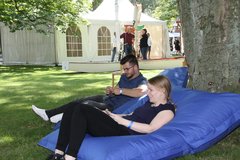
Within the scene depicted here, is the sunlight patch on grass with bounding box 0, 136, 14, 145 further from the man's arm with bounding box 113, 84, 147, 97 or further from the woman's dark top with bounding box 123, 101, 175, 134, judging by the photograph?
the woman's dark top with bounding box 123, 101, 175, 134

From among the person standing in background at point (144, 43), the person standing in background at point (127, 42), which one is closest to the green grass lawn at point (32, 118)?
the person standing in background at point (127, 42)

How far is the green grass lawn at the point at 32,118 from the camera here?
13.9 feet

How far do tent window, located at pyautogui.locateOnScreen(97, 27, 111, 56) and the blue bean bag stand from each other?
51.5 ft

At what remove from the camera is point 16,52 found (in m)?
20.8

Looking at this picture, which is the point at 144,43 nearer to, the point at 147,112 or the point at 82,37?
the point at 82,37

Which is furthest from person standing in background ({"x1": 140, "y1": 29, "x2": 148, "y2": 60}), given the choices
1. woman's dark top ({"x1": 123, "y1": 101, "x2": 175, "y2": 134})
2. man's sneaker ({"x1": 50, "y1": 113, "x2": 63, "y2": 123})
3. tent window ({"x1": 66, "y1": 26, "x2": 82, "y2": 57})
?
woman's dark top ({"x1": 123, "y1": 101, "x2": 175, "y2": 134})

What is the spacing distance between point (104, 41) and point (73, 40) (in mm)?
1606

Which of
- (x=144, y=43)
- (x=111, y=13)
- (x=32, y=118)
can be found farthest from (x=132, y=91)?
(x=111, y=13)

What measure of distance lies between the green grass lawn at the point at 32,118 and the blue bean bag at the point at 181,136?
23 cm

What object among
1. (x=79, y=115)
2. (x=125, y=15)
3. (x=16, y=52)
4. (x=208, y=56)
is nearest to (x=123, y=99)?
(x=208, y=56)

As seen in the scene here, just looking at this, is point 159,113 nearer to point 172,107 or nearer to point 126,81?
point 172,107

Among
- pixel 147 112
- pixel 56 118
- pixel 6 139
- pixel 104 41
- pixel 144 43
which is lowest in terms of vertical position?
pixel 6 139

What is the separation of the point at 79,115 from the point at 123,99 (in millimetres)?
1631

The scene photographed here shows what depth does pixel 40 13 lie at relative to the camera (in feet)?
57.1
